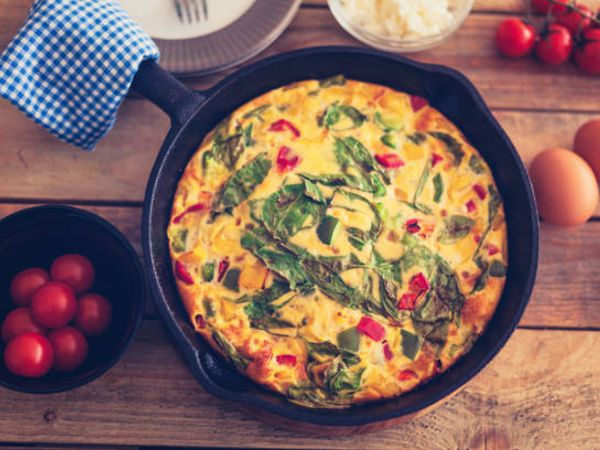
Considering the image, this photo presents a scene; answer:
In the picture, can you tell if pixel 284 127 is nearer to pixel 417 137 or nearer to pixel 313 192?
pixel 313 192

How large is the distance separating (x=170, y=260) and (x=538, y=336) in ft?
4.57

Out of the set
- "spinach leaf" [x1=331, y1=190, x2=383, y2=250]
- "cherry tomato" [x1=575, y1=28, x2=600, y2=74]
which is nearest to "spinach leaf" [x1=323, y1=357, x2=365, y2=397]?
"spinach leaf" [x1=331, y1=190, x2=383, y2=250]

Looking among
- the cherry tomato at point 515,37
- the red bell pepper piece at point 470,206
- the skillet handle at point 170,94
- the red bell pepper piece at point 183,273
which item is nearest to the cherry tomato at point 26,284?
the red bell pepper piece at point 183,273

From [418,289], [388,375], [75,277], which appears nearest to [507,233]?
[418,289]

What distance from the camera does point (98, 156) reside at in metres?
2.68

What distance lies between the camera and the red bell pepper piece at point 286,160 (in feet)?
7.85

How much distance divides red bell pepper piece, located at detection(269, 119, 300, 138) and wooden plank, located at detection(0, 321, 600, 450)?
2.78 feet

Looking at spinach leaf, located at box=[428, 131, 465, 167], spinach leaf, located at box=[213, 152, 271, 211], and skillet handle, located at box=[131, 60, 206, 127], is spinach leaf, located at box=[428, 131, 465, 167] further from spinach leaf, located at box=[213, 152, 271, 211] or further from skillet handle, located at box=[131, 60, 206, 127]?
skillet handle, located at box=[131, 60, 206, 127]

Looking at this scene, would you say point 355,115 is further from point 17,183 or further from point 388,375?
point 17,183

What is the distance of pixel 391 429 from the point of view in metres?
2.46

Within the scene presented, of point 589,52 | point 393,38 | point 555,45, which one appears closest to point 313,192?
point 393,38

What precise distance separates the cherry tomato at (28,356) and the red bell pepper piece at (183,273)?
19.0 inches

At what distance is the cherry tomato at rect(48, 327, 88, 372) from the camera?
227 centimetres

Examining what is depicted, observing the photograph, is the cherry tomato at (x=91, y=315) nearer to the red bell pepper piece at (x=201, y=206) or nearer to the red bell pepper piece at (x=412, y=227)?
the red bell pepper piece at (x=201, y=206)
